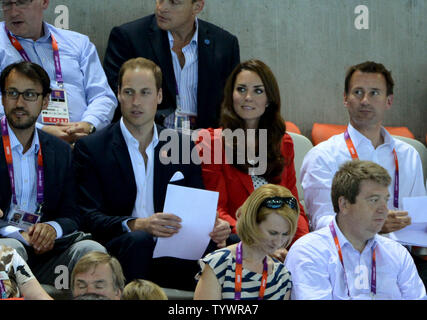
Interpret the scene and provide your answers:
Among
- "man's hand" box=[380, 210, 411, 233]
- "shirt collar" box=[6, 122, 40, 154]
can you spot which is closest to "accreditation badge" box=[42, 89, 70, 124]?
"shirt collar" box=[6, 122, 40, 154]

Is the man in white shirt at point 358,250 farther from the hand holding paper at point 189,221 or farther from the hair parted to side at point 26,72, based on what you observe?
the hair parted to side at point 26,72

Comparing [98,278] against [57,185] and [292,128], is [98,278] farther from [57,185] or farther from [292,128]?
[292,128]

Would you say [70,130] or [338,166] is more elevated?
[70,130]

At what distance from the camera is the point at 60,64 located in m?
4.04

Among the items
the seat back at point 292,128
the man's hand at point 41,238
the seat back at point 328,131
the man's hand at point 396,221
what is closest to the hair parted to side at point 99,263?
the man's hand at point 41,238

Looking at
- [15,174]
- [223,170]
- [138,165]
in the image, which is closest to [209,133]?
[223,170]

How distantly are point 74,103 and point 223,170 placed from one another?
952 millimetres

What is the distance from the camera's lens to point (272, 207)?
287 centimetres

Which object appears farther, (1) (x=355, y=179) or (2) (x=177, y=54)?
(2) (x=177, y=54)

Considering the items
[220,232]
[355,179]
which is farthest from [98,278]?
[355,179]

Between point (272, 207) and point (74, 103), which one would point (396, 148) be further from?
point (74, 103)

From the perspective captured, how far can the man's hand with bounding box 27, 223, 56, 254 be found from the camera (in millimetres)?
3127

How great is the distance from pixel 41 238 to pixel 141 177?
558 millimetres
